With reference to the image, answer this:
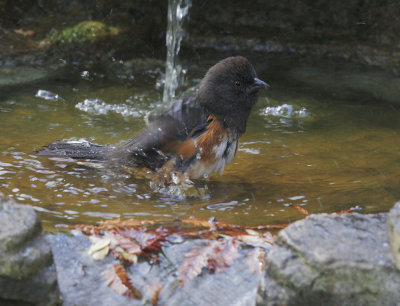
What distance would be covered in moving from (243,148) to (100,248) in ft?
8.06

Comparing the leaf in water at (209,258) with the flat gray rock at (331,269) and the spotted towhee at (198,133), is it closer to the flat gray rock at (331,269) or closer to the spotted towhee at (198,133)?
the flat gray rock at (331,269)

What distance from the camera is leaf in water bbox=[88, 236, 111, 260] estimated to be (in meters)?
2.20

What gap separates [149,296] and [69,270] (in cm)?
36

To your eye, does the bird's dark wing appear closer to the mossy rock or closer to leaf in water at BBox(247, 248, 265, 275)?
leaf in water at BBox(247, 248, 265, 275)

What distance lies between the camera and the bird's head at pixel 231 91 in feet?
12.7

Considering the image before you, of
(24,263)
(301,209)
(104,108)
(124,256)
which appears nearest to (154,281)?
(124,256)

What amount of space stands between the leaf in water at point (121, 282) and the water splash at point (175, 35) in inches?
173

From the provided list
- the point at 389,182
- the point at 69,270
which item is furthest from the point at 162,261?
the point at 389,182

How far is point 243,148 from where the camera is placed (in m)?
4.50

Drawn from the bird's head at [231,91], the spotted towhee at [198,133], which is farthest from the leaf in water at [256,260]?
the bird's head at [231,91]

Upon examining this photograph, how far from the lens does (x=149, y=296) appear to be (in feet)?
6.79

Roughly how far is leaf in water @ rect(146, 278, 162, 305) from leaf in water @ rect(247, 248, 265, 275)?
0.41 metres

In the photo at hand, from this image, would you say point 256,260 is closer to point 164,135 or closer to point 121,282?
point 121,282

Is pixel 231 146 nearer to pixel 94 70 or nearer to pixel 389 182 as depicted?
pixel 389 182
